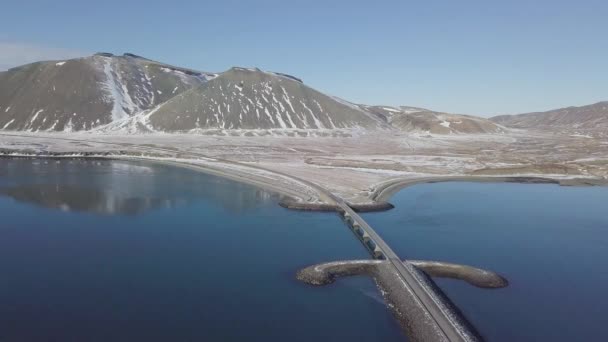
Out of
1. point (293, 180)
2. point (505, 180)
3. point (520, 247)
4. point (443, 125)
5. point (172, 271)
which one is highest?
point (443, 125)

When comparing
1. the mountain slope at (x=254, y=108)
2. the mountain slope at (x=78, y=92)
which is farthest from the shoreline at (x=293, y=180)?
the mountain slope at (x=78, y=92)

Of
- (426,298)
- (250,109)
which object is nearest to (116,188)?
(426,298)

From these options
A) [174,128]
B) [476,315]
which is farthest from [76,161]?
[476,315]

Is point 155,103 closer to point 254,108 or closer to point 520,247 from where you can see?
point 254,108

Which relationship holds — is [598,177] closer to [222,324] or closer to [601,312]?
[601,312]

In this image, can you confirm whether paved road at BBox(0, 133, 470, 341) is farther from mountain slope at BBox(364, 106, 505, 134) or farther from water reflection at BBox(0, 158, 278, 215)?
mountain slope at BBox(364, 106, 505, 134)

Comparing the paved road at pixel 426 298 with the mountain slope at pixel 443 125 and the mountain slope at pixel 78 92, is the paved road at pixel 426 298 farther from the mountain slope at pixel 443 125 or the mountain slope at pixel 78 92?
the mountain slope at pixel 443 125

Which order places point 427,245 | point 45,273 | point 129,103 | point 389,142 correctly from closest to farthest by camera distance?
point 45,273, point 427,245, point 389,142, point 129,103
